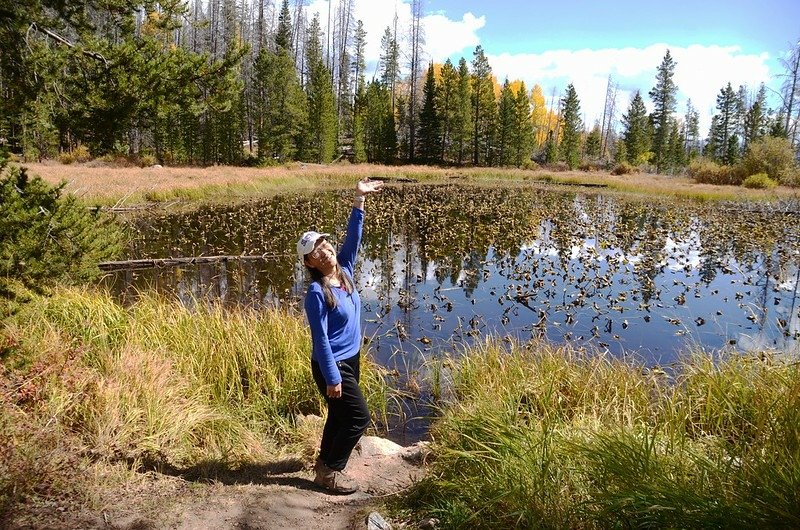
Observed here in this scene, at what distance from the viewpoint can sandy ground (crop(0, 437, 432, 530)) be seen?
3.33 m

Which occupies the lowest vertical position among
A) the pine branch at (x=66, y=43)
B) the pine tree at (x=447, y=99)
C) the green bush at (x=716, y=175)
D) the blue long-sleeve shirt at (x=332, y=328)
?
the blue long-sleeve shirt at (x=332, y=328)

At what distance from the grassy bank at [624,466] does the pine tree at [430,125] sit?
55.4 metres

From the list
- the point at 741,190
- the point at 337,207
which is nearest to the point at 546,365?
the point at 337,207

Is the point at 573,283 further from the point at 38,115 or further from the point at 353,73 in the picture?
the point at 353,73

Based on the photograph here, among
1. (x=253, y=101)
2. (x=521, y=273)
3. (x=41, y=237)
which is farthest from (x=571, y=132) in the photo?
(x=41, y=237)

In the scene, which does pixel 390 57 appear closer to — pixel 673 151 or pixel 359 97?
pixel 359 97

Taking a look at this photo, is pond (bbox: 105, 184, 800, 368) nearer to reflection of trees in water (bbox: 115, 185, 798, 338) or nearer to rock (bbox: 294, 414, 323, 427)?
reflection of trees in water (bbox: 115, 185, 798, 338)

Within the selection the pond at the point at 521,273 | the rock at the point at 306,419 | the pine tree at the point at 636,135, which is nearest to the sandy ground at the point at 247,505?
the rock at the point at 306,419

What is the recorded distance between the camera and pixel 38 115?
19.3ft

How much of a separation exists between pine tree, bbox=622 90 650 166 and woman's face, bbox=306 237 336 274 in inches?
2685

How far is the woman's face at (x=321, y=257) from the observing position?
373 centimetres

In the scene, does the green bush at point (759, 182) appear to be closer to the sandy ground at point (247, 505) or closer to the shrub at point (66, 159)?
the sandy ground at point (247, 505)

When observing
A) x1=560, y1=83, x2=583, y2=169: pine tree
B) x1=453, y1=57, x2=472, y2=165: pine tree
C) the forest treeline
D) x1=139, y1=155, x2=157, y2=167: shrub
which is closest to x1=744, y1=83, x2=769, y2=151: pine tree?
the forest treeline

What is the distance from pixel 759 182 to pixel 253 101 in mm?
45436
